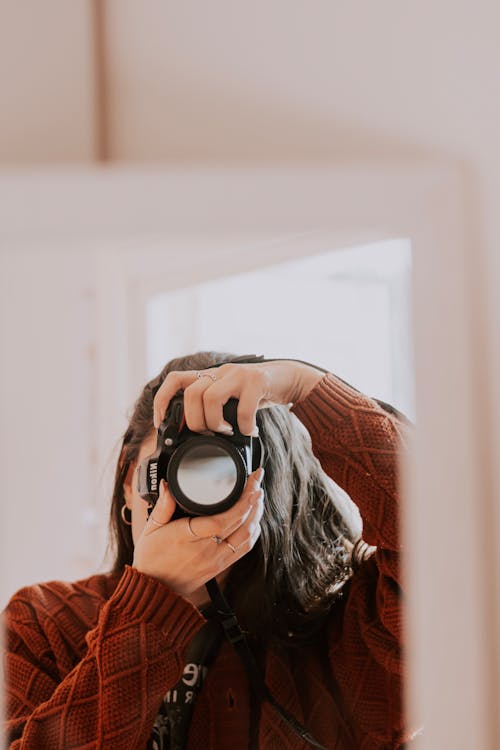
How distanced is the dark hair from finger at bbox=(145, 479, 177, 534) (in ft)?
0.07

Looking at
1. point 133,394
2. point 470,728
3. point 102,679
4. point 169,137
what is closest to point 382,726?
point 470,728

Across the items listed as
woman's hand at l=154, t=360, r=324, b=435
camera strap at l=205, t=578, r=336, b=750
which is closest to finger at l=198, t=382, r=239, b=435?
woman's hand at l=154, t=360, r=324, b=435

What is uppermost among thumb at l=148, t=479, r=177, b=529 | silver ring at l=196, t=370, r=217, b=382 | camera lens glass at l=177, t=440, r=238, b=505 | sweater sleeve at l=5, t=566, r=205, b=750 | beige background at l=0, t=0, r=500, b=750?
beige background at l=0, t=0, r=500, b=750

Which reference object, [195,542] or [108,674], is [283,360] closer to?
[195,542]

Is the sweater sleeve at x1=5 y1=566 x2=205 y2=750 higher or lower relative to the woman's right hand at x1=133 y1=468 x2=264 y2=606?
lower

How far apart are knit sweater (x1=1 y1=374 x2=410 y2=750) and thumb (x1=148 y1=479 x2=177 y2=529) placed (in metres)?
0.05

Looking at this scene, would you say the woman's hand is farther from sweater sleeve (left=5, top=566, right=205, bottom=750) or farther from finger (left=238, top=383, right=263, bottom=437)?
sweater sleeve (left=5, top=566, right=205, bottom=750)

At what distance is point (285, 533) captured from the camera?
0.57m

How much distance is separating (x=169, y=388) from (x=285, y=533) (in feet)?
0.48

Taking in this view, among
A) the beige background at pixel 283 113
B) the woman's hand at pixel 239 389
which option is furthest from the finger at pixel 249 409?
the beige background at pixel 283 113

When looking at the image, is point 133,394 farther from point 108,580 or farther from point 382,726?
point 382,726

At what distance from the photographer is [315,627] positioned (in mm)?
579

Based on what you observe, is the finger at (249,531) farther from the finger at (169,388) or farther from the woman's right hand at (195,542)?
the finger at (169,388)

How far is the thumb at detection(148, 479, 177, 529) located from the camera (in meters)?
0.55
